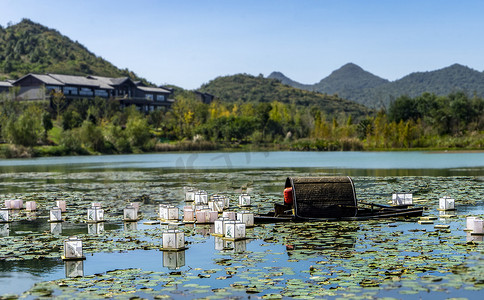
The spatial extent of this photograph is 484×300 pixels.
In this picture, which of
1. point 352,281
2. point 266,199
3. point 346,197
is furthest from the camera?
point 266,199

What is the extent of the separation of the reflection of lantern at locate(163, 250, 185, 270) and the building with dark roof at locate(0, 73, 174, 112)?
122m

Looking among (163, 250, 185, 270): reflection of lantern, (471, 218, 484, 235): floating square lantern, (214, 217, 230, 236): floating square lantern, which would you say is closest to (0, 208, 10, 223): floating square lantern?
(214, 217, 230, 236): floating square lantern

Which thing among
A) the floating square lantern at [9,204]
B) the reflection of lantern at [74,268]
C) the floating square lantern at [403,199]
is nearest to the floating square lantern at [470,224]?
the floating square lantern at [403,199]

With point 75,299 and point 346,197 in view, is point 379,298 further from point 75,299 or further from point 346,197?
point 346,197

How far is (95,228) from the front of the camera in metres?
20.6

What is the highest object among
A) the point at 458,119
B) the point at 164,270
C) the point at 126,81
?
the point at 126,81

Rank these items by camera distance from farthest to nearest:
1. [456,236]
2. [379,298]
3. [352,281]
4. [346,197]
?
[346,197] < [456,236] < [352,281] < [379,298]

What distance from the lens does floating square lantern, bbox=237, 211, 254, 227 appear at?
19.5 meters

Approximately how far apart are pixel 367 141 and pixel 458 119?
1764 centimetres

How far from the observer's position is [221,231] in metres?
18.2

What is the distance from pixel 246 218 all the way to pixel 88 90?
429 feet

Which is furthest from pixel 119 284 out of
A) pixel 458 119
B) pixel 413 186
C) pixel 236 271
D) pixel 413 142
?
pixel 458 119

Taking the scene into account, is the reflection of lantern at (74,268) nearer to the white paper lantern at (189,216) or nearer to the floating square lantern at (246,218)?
the floating square lantern at (246,218)

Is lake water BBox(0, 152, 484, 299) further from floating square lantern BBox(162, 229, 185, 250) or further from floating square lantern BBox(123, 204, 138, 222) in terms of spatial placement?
floating square lantern BBox(123, 204, 138, 222)
